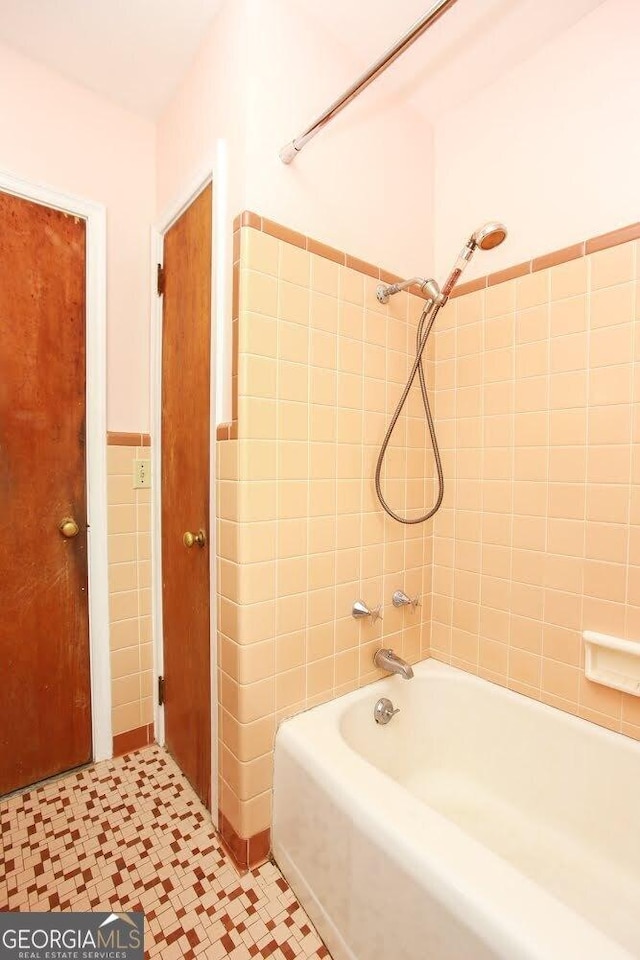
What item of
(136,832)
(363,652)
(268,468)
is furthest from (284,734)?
(268,468)

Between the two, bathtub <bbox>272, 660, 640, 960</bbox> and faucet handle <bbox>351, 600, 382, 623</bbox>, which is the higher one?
faucet handle <bbox>351, 600, 382, 623</bbox>

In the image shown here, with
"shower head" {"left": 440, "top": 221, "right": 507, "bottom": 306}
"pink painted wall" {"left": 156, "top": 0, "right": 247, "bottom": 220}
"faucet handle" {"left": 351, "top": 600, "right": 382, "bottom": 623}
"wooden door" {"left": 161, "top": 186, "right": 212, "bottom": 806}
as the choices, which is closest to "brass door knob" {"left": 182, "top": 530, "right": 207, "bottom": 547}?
"wooden door" {"left": 161, "top": 186, "right": 212, "bottom": 806}

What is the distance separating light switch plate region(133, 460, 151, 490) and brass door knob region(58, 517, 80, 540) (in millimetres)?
242

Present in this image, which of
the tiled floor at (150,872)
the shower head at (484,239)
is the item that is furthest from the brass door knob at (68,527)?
the shower head at (484,239)

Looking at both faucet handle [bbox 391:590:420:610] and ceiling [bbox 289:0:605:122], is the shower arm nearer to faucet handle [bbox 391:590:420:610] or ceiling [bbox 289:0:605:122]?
ceiling [bbox 289:0:605:122]

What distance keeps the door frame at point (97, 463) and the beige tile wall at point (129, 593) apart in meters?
0.03

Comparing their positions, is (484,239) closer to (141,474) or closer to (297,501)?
(297,501)

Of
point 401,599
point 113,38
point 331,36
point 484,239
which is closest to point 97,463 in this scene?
point 401,599

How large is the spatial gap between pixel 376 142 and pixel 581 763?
196 cm

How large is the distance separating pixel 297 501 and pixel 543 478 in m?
0.75

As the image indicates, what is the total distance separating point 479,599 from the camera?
1.44m

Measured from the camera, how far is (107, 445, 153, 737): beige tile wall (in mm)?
1533

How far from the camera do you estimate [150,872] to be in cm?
111

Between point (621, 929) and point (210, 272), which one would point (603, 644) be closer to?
point (621, 929)
